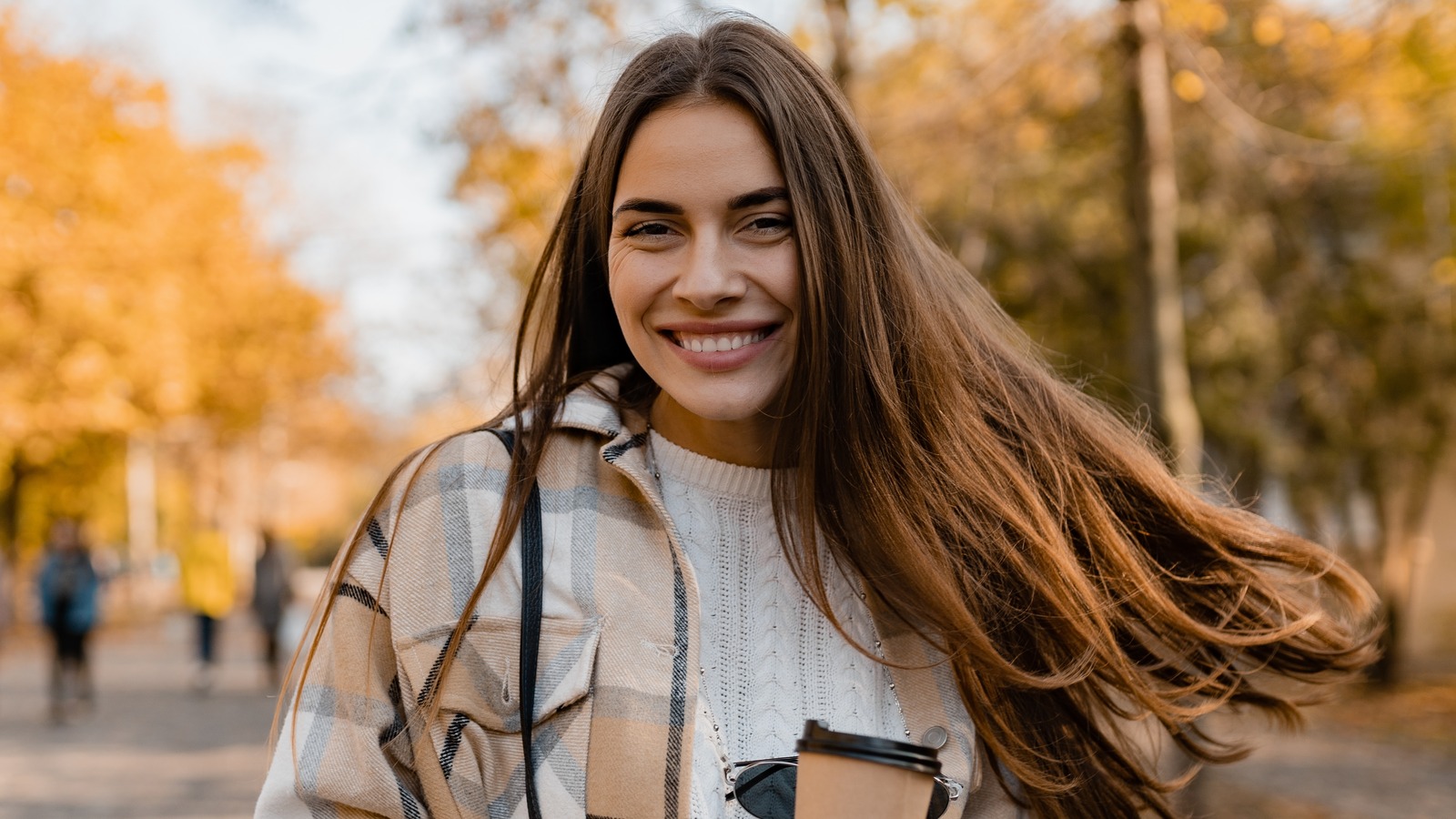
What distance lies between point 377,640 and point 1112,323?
39.3ft

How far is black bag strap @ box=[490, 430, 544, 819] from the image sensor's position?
6.43ft

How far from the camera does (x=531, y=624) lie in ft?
6.56

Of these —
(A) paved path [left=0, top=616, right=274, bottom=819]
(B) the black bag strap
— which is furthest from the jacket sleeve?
(A) paved path [left=0, top=616, right=274, bottom=819]

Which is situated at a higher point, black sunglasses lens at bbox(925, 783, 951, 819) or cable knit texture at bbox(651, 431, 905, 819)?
cable knit texture at bbox(651, 431, 905, 819)

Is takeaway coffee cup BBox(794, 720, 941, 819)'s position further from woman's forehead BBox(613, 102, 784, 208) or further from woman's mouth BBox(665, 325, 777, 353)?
woman's forehead BBox(613, 102, 784, 208)

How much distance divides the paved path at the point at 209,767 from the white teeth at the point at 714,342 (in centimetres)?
472

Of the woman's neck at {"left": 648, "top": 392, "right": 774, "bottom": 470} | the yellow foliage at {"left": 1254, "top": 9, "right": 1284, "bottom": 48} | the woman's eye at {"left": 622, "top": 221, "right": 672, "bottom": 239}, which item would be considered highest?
the yellow foliage at {"left": 1254, "top": 9, "right": 1284, "bottom": 48}

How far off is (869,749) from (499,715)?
2.24 ft

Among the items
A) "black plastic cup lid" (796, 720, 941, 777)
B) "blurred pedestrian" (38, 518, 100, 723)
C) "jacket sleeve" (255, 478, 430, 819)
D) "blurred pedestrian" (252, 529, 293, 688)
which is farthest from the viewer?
"blurred pedestrian" (252, 529, 293, 688)

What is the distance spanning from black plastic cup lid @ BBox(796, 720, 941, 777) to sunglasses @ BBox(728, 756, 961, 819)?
454 mm

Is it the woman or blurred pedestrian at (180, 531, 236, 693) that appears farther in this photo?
blurred pedestrian at (180, 531, 236, 693)

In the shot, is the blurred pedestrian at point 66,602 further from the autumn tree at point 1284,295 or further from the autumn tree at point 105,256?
the autumn tree at point 1284,295

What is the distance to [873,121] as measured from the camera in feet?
22.9

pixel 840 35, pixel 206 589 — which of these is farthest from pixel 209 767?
pixel 840 35
